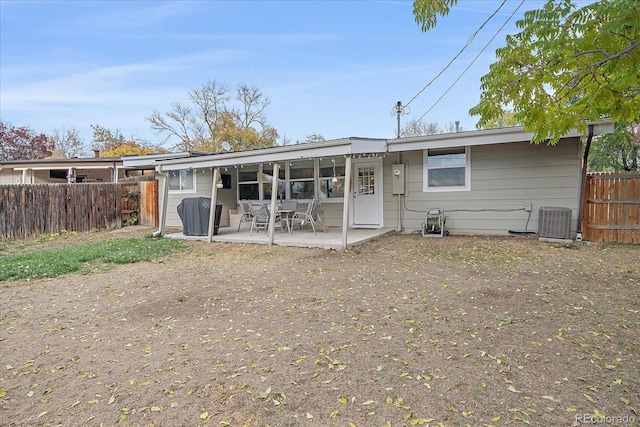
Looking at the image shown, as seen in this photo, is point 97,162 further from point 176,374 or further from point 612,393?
point 612,393

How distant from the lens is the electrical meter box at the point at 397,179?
29.0 ft

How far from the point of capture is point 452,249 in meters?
6.79

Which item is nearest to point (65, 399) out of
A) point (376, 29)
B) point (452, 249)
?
point (452, 249)

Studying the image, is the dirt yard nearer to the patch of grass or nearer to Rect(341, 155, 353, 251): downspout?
the patch of grass

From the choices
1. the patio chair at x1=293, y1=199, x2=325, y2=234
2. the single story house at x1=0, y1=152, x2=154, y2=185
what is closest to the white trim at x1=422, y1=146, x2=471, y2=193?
the patio chair at x1=293, y1=199, x2=325, y2=234

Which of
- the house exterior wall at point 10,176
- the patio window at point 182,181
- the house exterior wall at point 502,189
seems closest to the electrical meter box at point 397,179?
the house exterior wall at point 502,189

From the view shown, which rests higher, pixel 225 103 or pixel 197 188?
pixel 225 103

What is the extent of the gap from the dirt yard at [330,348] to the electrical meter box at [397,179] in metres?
3.76

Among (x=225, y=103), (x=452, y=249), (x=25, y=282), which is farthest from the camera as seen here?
(x=225, y=103)

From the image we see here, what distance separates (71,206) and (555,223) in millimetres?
13015

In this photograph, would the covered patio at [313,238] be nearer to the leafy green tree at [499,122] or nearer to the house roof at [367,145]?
the house roof at [367,145]

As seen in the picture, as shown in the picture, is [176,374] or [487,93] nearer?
[176,374]

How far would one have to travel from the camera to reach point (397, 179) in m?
8.96

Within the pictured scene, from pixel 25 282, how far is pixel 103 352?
344 centimetres
